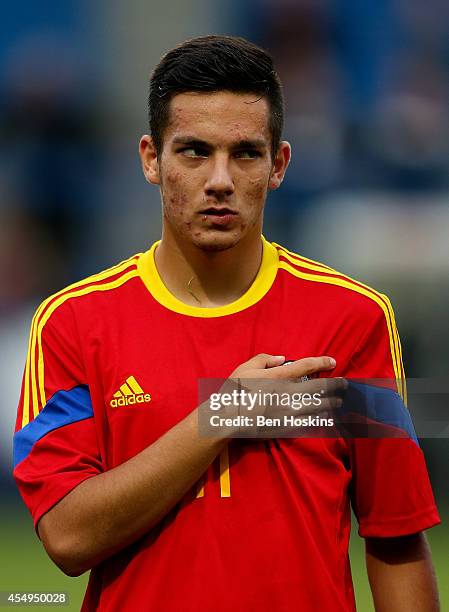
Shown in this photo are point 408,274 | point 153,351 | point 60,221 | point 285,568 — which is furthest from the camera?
point 60,221

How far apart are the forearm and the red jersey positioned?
48mm

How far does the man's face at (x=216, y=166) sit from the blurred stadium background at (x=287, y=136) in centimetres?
386

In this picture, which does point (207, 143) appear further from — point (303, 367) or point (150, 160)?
point (303, 367)

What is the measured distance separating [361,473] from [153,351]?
515 mm

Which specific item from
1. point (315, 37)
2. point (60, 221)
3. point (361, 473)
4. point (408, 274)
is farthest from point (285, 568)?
point (315, 37)

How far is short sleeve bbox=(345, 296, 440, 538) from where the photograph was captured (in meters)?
2.22

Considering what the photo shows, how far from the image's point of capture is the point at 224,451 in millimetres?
2137

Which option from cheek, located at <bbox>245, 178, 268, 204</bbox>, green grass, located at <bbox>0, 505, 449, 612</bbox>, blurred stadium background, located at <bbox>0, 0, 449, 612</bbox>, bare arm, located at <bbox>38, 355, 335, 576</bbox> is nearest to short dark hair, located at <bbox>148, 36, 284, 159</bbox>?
cheek, located at <bbox>245, 178, 268, 204</bbox>

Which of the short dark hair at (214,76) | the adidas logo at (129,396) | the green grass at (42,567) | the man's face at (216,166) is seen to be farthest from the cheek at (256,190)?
the green grass at (42,567)

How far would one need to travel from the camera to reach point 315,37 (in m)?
7.19

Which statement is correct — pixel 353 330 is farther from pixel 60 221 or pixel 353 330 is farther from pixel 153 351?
pixel 60 221

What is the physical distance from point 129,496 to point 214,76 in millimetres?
909

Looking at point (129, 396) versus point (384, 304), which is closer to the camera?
point (129, 396)

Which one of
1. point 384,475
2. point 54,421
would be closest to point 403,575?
point 384,475
